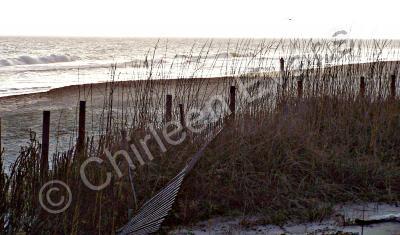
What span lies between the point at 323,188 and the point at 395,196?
68cm

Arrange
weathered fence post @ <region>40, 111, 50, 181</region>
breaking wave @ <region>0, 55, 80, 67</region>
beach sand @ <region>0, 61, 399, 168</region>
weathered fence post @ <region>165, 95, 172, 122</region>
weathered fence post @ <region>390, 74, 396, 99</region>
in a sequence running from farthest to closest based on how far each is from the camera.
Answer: breaking wave @ <region>0, 55, 80, 67</region>
weathered fence post @ <region>390, 74, 396, 99</region>
beach sand @ <region>0, 61, 399, 168</region>
weathered fence post @ <region>165, 95, 172, 122</region>
weathered fence post @ <region>40, 111, 50, 181</region>

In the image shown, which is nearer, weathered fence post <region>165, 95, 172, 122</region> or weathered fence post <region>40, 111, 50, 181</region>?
weathered fence post <region>40, 111, 50, 181</region>

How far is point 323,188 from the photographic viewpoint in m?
4.74

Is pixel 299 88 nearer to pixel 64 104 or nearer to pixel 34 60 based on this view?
pixel 64 104

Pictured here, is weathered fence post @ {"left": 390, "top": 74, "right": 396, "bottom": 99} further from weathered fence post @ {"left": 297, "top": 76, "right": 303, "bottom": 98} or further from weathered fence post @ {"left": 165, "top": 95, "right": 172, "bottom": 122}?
weathered fence post @ {"left": 165, "top": 95, "right": 172, "bottom": 122}

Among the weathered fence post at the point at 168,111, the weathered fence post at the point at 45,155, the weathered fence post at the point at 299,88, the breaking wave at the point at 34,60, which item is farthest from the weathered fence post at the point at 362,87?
the breaking wave at the point at 34,60

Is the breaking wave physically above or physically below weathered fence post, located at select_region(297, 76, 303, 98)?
below

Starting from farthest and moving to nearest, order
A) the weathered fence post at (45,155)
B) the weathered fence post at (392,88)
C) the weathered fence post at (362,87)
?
the weathered fence post at (392,88) → the weathered fence post at (362,87) → the weathered fence post at (45,155)

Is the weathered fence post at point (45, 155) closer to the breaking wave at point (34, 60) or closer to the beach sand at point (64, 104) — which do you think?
the beach sand at point (64, 104)

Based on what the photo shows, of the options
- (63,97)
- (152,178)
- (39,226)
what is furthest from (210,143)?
(63,97)

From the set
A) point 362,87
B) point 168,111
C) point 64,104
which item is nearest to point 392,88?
A: point 362,87

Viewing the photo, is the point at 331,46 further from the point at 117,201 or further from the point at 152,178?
the point at 117,201

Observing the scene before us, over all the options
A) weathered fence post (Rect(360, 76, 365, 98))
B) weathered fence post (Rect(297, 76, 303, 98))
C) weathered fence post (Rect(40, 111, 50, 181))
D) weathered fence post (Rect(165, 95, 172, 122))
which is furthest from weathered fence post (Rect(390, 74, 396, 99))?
weathered fence post (Rect(40, 111, 50, 181))

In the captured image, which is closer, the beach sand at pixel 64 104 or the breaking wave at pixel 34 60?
the beach sand at pixel 64 104
